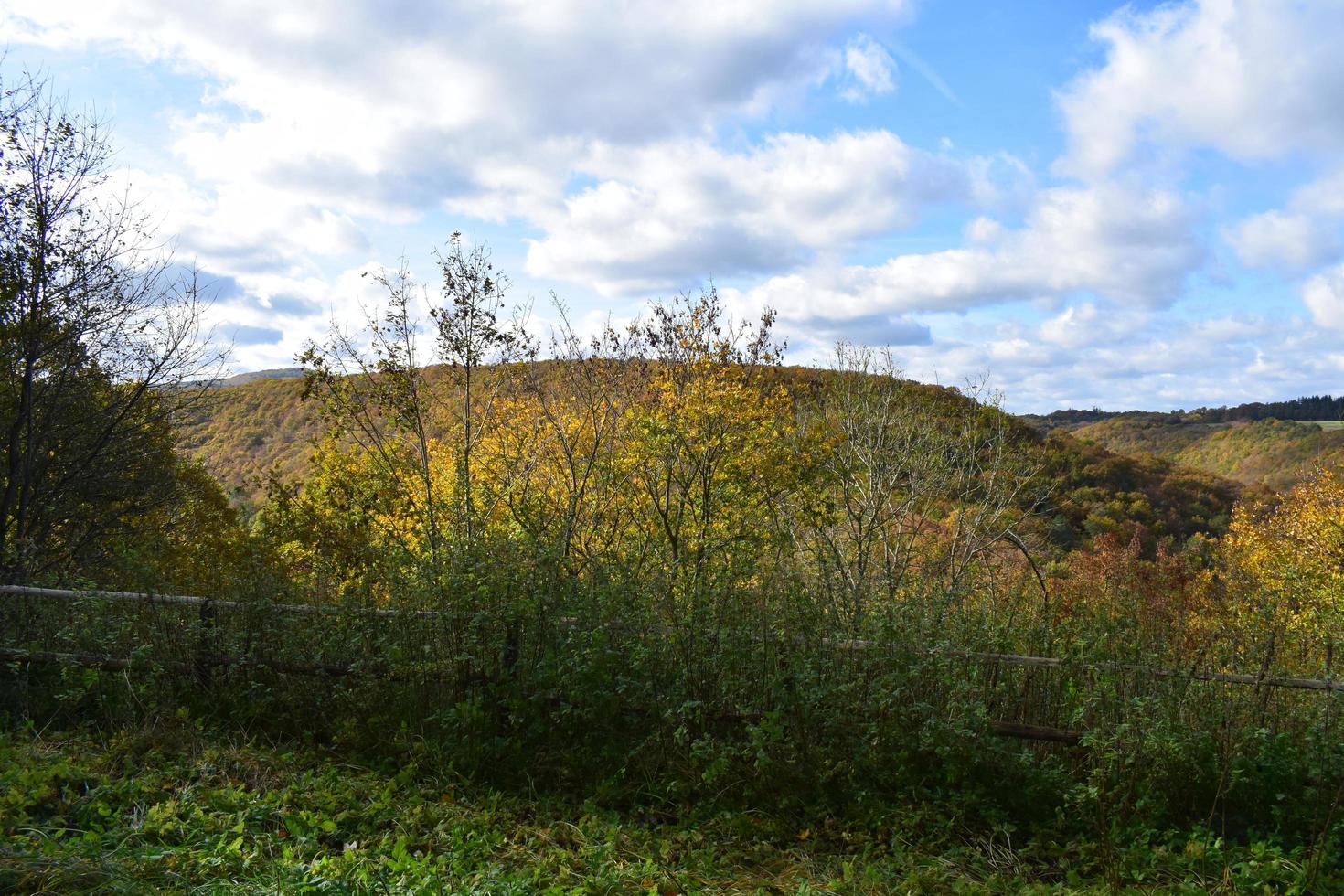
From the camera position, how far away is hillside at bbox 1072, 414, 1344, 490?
179ft

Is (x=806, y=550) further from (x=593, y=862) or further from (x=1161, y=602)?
(x=593, y=862)

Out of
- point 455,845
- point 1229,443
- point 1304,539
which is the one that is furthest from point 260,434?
point 1229,443

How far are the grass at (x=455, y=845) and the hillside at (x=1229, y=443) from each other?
53032 mm

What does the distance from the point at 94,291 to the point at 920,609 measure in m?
9.38

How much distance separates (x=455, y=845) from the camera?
149 inches

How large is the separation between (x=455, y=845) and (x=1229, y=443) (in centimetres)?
7571

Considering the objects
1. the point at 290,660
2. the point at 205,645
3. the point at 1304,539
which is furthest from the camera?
the point at 1304,539

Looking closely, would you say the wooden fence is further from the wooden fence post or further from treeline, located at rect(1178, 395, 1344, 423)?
treeline, located at rect(1178, 395, 1344, 423)

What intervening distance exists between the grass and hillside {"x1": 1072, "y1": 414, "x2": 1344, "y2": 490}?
174ft

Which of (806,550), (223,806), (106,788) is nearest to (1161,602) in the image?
(806,550)

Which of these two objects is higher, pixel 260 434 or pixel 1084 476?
Result: pixel 260 434

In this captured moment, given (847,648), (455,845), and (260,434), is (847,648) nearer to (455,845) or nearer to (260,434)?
(455,845)

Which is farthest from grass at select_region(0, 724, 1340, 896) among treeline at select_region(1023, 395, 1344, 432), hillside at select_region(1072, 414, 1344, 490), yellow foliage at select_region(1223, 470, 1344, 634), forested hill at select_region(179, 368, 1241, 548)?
treeline at select_region(1023, 395, 1344, 432)

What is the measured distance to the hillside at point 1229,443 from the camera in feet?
179
